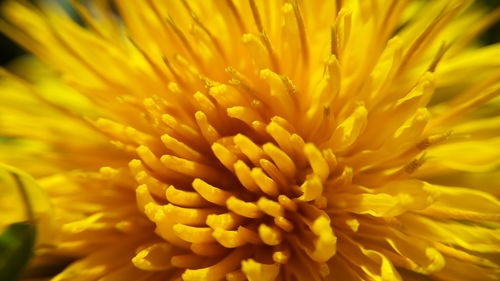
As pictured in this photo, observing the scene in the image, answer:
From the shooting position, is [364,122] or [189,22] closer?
[364,122]

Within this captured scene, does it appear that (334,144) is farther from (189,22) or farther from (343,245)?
(189,22)

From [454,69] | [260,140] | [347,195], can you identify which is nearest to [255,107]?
[260,140]

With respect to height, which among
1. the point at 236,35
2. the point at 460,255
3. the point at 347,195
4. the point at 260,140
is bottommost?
the point at 460,255

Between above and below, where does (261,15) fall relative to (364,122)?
above
